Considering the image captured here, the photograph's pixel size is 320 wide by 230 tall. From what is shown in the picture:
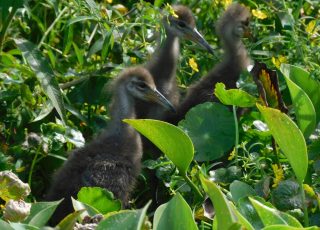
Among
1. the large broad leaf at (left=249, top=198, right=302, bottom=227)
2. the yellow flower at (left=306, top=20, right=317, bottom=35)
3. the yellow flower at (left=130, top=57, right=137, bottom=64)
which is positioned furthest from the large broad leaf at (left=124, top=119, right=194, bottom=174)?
the yellow flower at (left=130, top=57, right=137, bottom=64)

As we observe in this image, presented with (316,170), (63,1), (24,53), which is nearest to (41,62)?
(24,53)

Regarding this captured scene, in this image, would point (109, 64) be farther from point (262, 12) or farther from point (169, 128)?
point (169, 128)

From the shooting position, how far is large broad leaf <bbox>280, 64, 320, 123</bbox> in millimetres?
3547

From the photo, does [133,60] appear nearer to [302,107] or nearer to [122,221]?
[302,107]

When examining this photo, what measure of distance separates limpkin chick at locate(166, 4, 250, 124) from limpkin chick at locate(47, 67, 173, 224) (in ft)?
1.14

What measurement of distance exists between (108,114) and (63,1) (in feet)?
2.05

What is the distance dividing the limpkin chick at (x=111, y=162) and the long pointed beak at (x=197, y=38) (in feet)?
2.43

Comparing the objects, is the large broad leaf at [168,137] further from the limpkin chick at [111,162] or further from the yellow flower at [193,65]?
the yellow flower at [193,65]

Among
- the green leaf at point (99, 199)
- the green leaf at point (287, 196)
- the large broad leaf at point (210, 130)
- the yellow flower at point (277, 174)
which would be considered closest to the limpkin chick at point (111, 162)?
the large broad leaf at point (210, 130)

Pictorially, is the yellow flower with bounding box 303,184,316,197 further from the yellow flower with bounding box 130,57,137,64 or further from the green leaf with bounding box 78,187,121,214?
the yellow flower with bounding box 130,57,137,64

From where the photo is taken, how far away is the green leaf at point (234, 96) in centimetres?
369

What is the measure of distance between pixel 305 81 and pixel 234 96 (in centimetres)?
28

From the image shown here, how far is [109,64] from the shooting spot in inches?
199

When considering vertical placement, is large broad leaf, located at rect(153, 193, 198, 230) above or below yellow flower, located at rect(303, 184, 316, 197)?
above
